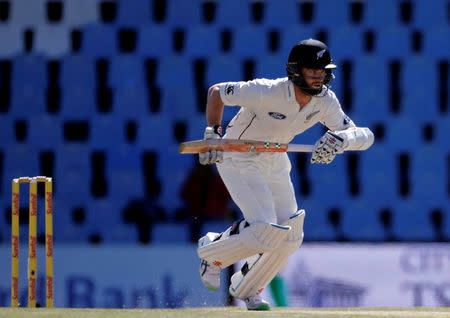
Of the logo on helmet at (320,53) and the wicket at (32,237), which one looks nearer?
the logo on helmet at (320,53)

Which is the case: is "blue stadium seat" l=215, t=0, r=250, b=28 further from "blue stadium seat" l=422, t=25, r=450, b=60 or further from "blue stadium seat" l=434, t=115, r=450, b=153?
"blue stadium seat" l=434, t=115, r=450, b=153

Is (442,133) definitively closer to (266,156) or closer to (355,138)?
(355,138)

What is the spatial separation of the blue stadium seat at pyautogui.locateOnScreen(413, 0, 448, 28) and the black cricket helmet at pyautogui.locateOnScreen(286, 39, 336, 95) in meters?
5.74

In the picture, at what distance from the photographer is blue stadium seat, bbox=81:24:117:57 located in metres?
11.7

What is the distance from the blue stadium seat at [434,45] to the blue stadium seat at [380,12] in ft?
1.09

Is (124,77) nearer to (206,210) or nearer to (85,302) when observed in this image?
(206,210)

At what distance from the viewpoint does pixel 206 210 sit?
1101cm

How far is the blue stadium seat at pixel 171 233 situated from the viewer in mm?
11070

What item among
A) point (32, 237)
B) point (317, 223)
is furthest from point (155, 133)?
point (32, 237)

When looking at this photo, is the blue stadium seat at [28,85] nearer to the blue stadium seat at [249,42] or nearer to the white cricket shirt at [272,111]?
the blue stadium seat at [249,42]

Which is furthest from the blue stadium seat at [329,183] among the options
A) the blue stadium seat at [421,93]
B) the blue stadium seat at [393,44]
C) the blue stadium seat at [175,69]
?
the blue stadium seat at [175,69]

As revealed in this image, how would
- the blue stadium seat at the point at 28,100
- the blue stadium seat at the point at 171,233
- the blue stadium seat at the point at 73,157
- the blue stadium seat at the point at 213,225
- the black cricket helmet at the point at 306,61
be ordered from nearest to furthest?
the black cricket helmet at the point at 306,61 < the blue stadium seat at the point at 213,225 < the blue stadium seat at the point at 171,233 < the blue stadium seat at the point at 73,157 < the blue stadium seat at the point at 28,100

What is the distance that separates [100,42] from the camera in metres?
11.7

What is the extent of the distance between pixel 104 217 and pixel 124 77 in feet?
4.48
